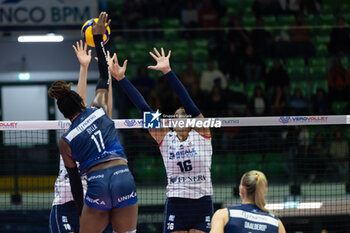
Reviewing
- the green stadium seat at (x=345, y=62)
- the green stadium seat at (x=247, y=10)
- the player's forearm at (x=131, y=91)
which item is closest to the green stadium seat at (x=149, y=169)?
the green stadium seat at (x=247, y=10)

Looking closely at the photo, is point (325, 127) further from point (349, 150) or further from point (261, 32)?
point (261, 32)

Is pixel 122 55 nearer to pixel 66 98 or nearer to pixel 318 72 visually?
pixel 318 72

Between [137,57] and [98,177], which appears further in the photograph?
[137,57]

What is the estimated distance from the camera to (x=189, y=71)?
46.8 feet

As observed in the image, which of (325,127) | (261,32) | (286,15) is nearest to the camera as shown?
(325,127)

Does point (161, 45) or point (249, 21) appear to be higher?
point (249, 21)

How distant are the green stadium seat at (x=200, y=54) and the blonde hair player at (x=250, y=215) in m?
10.5

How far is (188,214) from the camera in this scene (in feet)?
21.2

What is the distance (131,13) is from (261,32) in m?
3.61

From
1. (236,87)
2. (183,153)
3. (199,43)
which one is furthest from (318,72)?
(183,153)

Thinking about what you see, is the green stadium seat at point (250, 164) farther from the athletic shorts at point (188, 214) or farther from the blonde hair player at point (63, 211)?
the blonde hair player at point (63, 211)

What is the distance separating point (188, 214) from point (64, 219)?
4.76ft

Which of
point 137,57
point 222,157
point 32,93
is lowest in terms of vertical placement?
point 222,157

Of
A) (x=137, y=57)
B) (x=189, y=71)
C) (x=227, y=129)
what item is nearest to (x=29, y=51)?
(x=137, y=57)
